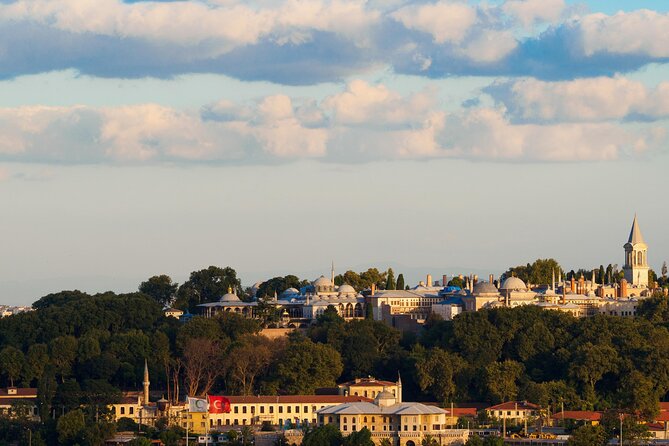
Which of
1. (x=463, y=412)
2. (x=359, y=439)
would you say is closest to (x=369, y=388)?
(x=463, y=412)

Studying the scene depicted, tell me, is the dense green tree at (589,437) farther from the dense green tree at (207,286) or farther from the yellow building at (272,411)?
the dense green tree at (207,286)

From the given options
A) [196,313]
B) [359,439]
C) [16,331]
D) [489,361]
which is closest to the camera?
[359,439]

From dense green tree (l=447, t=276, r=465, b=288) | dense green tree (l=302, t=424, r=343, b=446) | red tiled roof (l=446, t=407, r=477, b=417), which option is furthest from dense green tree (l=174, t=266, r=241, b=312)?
dense green tree (l=302, t=424, r=343, b=446)

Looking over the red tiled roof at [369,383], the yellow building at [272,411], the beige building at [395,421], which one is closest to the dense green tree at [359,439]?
the beige building at [395,421]

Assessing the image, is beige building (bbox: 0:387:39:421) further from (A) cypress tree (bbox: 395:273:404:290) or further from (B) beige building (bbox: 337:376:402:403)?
(A) cypress tree (bbox: 395:273:404:290)

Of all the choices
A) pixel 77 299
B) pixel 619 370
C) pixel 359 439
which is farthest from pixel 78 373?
pixel 619 370

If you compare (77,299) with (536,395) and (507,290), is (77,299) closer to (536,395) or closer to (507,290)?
(507,290)
